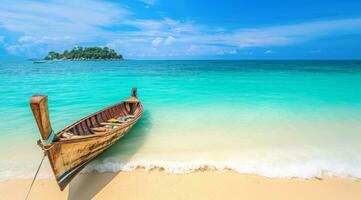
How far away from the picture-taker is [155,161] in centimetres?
598

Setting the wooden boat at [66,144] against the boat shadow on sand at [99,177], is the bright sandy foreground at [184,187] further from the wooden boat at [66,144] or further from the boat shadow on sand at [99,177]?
the wooden boat at [66,144]

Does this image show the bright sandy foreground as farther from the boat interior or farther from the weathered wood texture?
the weathered wood texture

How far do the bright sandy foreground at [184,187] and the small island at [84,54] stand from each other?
141 meters

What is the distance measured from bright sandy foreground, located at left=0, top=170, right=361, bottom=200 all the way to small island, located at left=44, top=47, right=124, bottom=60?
14128 centimetres

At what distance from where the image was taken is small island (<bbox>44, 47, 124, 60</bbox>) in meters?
132

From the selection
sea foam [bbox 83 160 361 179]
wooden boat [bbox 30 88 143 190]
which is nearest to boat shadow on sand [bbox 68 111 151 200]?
sea foam [bbox 83 160 361 179]

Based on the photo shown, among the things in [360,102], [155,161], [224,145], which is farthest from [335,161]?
[360,102]

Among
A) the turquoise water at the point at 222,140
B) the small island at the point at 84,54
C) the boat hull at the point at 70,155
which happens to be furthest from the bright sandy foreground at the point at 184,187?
the small island at the point at 84,54

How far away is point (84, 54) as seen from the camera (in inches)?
5192

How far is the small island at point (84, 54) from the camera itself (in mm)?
131625

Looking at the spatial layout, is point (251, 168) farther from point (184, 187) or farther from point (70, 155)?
point (70, 155)

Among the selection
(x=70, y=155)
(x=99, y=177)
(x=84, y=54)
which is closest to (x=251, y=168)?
(x=99, y=177)

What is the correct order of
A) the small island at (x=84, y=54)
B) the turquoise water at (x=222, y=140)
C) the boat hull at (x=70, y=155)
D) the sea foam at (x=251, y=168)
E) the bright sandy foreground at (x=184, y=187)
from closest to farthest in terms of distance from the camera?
the boat hull at (x=70, y=155), the bright sandy foreground at (x=184, y=187), the sea foam at (x=251, y=168), the turquoise water at (x=222, y=140), the small island at (x=84, y=54)

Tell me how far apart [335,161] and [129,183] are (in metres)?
6.19
